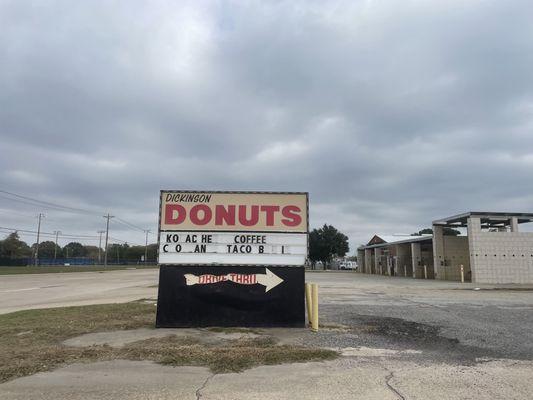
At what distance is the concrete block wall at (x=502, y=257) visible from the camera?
119ft

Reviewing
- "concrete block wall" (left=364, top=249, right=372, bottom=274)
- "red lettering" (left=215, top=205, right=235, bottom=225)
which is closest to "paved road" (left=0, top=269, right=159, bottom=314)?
"red lettering" (left=215, top=205, right=235, bottom=225)

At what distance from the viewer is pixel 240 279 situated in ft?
37.4

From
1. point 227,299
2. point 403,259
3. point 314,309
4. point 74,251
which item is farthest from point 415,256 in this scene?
point 74,251

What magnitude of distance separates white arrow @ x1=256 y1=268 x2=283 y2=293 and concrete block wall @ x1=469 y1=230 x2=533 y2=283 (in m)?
29.5

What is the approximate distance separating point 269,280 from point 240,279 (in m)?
0.70

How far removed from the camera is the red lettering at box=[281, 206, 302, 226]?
11.8 meters

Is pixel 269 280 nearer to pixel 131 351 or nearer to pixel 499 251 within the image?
pixel 131 351

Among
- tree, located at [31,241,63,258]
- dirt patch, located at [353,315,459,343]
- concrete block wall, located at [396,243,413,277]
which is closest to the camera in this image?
dirt patch, located at [353,315,459,343]

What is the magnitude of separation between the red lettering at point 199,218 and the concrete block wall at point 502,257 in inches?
1196

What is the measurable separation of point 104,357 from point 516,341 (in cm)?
780

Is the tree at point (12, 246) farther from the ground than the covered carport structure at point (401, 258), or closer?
farther from the ground

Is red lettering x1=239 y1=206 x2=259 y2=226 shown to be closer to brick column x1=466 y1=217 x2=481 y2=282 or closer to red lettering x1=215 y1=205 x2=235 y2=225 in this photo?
red lettering x1=215 y1=205 x2=235 y2=225

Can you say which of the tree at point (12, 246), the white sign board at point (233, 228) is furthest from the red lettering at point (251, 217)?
the tree at point (12, 246)

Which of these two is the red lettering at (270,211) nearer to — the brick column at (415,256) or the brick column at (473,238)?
the brick column at (473,238)
